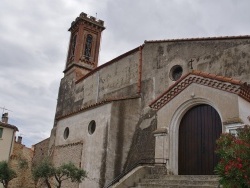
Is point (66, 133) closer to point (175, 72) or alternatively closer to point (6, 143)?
point (175, 72)

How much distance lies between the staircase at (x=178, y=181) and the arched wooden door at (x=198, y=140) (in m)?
0.97

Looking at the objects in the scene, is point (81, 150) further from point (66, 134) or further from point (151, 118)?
point (151, 118)

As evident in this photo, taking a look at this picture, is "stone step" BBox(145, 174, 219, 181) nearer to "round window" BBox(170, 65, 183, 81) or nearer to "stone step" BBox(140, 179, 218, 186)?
"stone step" BBox(140, 179, 218, 186)

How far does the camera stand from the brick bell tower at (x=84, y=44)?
31.6 m

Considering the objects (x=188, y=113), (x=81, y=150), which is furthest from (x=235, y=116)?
(x=81, y=150)

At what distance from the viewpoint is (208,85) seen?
12.1 m

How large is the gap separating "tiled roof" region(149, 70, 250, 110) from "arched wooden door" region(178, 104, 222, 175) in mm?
991

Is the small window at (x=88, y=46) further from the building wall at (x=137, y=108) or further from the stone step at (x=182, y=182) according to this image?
the stone step at (x=182, y=182)

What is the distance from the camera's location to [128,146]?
1773 centimetres

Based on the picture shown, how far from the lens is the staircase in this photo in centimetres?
1030

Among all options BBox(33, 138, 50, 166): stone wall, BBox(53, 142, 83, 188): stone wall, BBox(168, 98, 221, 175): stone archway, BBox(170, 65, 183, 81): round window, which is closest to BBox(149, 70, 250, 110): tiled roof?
BBox(168, 98, 221, 175): stone archway

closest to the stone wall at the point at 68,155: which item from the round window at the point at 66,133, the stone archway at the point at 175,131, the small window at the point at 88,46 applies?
the round window at the point at 66,133

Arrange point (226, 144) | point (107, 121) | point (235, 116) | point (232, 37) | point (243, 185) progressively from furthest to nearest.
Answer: point (107, 121)
point (232, 37)
point (235, 116)
point (226, 144)
point (243, 185)

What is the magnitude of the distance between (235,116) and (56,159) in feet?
42.4
